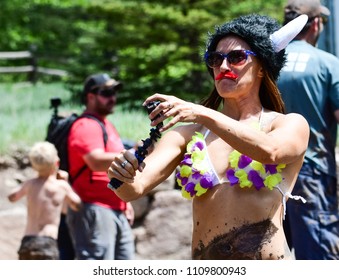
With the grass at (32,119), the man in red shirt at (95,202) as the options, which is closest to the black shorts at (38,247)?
the man in red shirt at (95,202)

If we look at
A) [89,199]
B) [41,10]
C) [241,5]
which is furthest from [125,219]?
[41,10]

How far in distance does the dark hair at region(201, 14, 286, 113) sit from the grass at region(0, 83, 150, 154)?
3.39 m

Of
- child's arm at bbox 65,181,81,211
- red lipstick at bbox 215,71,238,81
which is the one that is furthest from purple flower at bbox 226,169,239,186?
child's arm at bbox 65,181,81,211

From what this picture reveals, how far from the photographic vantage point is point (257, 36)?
13.0 feet

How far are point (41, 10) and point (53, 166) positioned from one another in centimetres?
1767

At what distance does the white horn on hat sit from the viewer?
398 cm

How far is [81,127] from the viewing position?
22.1 feet

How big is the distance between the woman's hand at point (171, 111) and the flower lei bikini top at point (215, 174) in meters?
0.44

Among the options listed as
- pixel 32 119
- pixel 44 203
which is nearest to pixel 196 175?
pixel 44 203

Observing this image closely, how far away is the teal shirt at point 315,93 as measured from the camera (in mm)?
5773

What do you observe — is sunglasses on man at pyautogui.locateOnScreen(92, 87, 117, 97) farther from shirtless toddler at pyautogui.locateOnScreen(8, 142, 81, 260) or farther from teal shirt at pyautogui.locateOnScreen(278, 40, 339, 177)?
teal shirt at pyautogui.locateOnScreen(278, 40, 339, 177)

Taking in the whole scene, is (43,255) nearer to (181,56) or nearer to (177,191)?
(177,191)

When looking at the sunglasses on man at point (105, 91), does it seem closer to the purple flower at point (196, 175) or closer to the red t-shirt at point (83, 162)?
the red t-shirt at point (83, 162)
